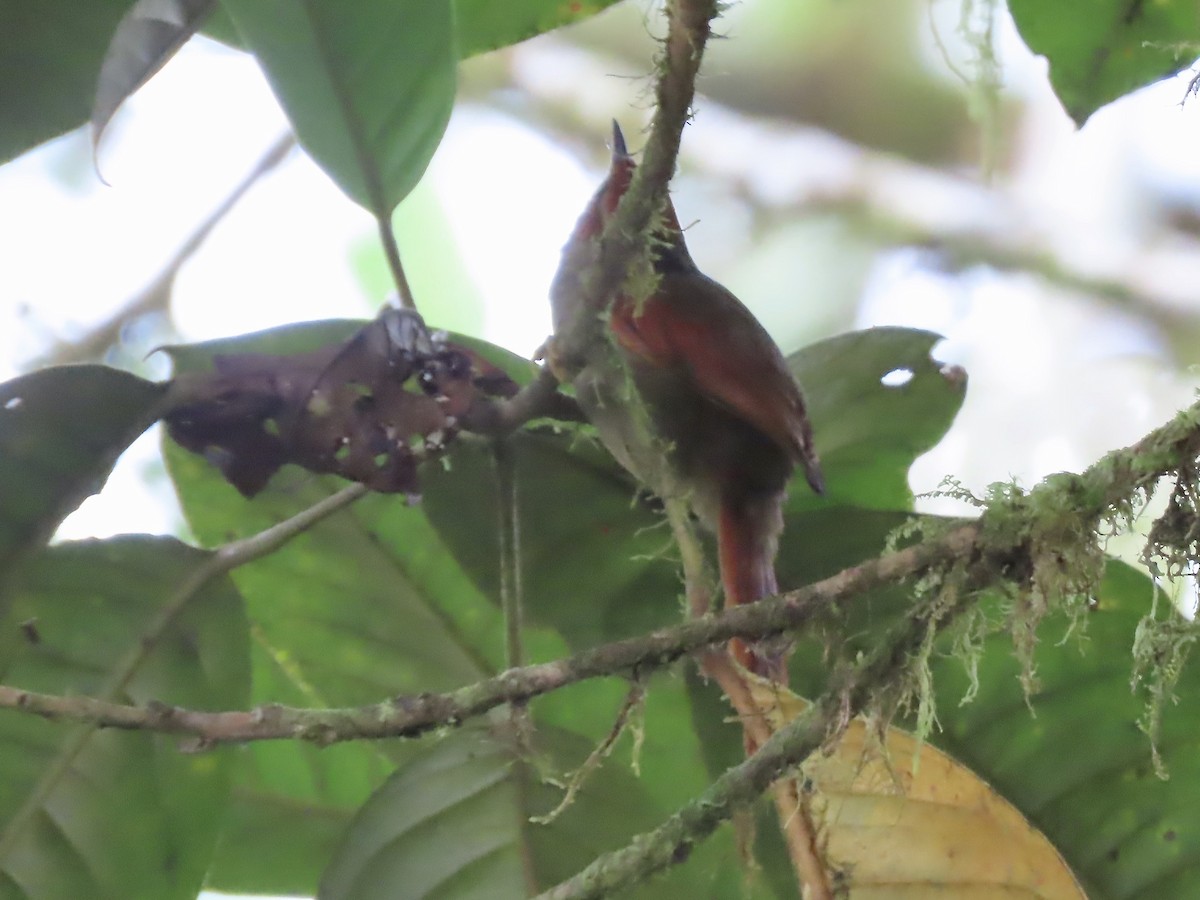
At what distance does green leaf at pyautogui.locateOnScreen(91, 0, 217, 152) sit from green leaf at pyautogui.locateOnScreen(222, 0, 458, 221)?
1.9 inches

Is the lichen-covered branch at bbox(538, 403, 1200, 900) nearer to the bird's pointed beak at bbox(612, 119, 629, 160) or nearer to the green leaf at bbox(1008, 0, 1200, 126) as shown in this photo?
the green leaf at bbox(1008, 0, 1200, 126)

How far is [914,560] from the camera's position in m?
0.56

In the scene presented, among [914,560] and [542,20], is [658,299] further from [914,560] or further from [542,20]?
[914,560]

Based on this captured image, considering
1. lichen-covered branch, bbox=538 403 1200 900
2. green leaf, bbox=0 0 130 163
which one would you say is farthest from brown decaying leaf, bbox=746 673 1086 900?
green leaf, bbox=0 0 130 163

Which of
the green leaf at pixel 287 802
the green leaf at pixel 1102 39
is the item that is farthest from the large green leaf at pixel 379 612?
the green leaf at pixel 1102 39

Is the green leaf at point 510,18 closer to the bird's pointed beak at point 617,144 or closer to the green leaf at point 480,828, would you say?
the bird's pointed beak at point 617,144

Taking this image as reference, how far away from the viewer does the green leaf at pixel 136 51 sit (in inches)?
29.1

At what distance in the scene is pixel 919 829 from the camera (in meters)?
0.67

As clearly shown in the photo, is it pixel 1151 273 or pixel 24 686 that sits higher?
pixel 1151 273

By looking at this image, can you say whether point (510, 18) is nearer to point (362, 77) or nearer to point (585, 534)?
point (362, 77)

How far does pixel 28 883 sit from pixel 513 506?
39 cm

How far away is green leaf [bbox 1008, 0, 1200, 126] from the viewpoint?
2.78ft

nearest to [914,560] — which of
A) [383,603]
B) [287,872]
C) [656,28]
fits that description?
[656,28]

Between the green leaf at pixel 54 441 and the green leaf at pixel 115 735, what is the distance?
0.10 feet
